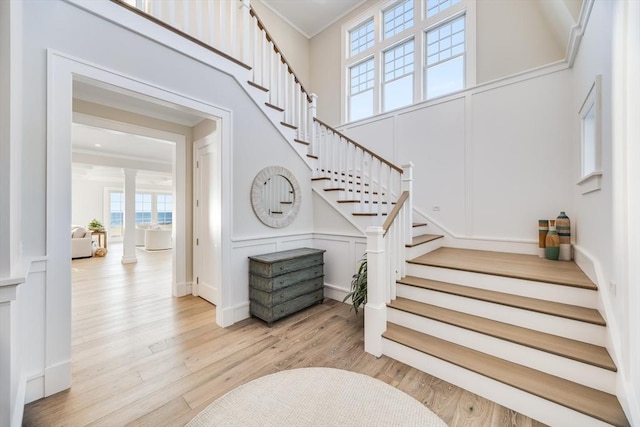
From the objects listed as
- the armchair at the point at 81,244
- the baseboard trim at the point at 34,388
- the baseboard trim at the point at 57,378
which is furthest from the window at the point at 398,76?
the armchair at the point at 81,244

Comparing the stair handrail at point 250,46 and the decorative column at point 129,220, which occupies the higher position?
the stair handrail at point 250,46

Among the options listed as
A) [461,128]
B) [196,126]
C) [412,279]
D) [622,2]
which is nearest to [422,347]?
[412,279]

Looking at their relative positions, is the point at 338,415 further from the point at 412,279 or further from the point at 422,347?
the point at 412,279

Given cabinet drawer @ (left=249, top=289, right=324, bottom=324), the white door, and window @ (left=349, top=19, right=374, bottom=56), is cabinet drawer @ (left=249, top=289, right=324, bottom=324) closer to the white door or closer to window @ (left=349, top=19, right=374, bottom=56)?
the white door

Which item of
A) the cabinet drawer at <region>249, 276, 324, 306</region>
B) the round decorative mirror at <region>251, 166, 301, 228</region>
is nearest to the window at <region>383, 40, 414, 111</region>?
the round decorative mirror at <region>251, 166, 301, 228</region>

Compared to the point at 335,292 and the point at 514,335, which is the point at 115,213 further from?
the point at 514,335

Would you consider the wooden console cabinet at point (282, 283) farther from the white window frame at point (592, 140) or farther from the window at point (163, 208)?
the window at point (163, 208)

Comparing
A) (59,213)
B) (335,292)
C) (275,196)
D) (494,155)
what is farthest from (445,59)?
(59,213)

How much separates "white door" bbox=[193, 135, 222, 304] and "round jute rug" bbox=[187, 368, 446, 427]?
2.52 m

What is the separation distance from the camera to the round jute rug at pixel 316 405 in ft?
3.37

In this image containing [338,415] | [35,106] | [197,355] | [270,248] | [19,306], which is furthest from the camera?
[270,248]

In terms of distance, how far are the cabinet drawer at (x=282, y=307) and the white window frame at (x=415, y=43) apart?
3559mm

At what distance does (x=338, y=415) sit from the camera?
3.49 ft

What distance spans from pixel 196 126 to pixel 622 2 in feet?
14.3
